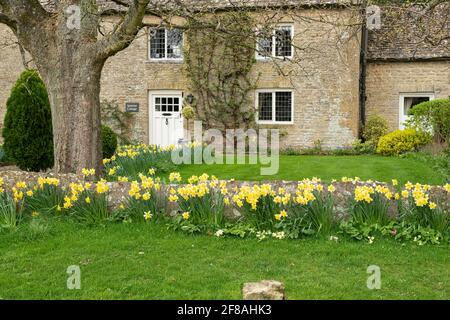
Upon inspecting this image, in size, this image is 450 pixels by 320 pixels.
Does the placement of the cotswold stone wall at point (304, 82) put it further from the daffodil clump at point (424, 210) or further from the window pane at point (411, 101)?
the daffodil clump at point (424, 210)

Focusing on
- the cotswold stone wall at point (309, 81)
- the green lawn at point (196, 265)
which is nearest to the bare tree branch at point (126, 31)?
the green lawn at point (196, 265)

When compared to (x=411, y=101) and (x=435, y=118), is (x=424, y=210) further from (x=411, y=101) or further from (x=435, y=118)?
(x=411, y=101)

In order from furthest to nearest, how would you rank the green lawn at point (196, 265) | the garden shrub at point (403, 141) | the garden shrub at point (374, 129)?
the garden shrub at point (374, 129) → the garden shrub at point (403, 141) → the green lawn at point (196, 265)

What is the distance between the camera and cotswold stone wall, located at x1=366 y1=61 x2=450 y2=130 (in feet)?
61.3

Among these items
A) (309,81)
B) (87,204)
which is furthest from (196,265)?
(309,81)

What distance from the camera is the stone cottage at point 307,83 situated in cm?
1827

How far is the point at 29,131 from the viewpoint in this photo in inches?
468

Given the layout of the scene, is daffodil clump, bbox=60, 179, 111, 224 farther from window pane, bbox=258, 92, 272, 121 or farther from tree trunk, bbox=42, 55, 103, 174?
window pane, bbox=258, 92, 272, 121

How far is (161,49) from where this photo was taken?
1942cm

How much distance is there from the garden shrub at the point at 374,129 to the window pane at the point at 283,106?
2933 mm

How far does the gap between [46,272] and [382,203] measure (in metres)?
4.04

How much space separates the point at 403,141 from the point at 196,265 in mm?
13059
